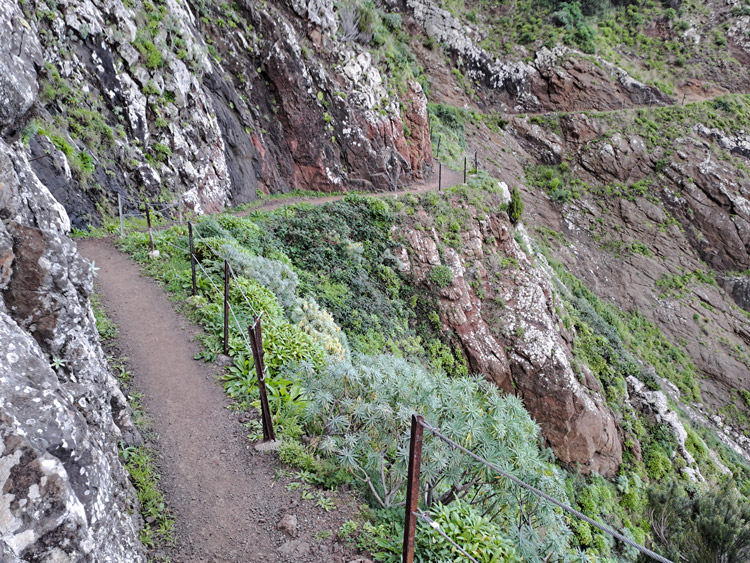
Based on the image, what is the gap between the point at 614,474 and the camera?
50.1ft

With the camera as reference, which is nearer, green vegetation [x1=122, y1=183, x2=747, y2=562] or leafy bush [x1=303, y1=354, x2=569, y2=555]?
leafy bush [x1=303, y1=354, x2=569, y2=555]

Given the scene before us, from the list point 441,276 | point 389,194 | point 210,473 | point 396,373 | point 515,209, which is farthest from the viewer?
point 515,209

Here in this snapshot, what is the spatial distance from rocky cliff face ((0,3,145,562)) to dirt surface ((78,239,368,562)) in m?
0.64

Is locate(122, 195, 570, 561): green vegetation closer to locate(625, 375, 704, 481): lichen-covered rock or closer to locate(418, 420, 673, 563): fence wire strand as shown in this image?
locate(418, 420, 673, 563): fence wire strand

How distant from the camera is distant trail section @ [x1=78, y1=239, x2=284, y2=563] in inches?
192

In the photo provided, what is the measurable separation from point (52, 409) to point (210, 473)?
2710 mm

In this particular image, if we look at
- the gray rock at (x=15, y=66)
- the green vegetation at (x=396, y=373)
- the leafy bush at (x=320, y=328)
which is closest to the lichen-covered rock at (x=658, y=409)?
the green vegetation at (x=396, y=373)

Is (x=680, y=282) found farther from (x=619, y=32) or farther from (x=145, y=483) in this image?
(x=145, y=483)

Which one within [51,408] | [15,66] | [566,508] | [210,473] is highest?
[15,66]

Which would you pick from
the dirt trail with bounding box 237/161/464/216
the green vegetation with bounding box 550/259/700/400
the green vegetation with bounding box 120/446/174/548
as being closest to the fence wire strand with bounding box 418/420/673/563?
the green vegetation with bounding box 120/446/174/548

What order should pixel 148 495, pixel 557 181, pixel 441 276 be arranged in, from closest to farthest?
1. pixel 148 495
2. pixel 441 276
3. pixel 557 181

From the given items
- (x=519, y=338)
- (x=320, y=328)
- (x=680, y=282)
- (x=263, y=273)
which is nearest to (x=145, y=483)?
(x=320, y=328)

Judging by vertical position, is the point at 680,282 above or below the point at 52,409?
below

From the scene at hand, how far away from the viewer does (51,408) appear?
11.4ft
